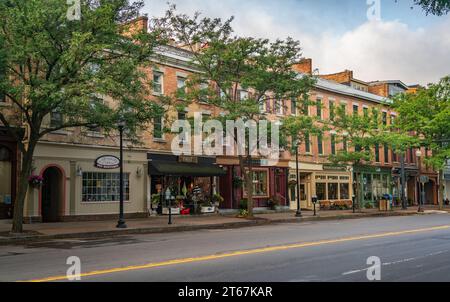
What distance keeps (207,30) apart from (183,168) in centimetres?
834

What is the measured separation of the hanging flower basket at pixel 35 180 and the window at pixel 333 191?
2600 cm

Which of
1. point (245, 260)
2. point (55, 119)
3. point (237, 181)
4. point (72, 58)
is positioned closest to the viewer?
point (245, 260)

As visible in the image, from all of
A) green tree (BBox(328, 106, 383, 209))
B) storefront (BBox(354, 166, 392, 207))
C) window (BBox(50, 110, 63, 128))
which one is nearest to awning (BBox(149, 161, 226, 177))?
window (BBox(50, 110, 63, 128))

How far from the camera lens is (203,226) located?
24406 mm

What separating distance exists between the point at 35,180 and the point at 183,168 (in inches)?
372

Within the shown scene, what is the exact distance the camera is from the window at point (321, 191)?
42181 millimetres

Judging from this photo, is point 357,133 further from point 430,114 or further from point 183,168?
point 183,168

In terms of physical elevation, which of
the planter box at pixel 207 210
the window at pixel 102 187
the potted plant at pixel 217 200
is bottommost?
the planter box at pixel 207 210

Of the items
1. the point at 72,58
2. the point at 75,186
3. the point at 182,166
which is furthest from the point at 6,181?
the point at 182,166

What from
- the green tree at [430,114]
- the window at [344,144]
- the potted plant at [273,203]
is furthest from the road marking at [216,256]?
the green tree at [430,114]

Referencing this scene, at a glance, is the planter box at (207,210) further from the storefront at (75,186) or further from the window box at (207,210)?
the storefront at (75,186)

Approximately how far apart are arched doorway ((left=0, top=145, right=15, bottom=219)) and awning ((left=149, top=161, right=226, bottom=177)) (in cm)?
816

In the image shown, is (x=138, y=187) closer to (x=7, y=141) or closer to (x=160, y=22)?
(x=7, y=141)

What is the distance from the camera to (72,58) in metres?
17.1
